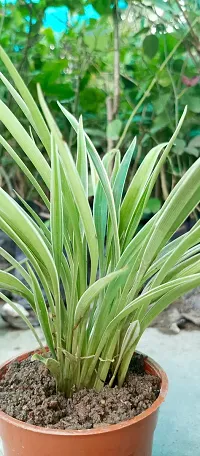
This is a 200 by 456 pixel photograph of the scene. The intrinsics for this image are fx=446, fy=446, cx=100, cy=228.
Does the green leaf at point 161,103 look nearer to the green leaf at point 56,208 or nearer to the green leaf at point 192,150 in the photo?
the green leaf at point 192,150

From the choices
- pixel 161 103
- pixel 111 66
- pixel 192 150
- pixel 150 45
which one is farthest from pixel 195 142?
pixel 111 66

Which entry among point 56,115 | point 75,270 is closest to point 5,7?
point 56,115

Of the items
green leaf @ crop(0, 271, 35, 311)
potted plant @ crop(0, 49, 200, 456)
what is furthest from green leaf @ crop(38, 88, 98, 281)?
green leaf @ crop(0, 271, 35, 311)

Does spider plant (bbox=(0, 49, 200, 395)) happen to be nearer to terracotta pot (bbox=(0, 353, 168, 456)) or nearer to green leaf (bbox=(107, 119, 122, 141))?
terracotta pot (bbox=(0, 353, 168, 456))

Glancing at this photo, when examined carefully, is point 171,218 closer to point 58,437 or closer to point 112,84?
point 58,437

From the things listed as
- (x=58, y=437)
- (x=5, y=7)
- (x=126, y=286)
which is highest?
(x=5, y=7)

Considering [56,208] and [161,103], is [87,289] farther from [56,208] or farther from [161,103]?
[161,103]
